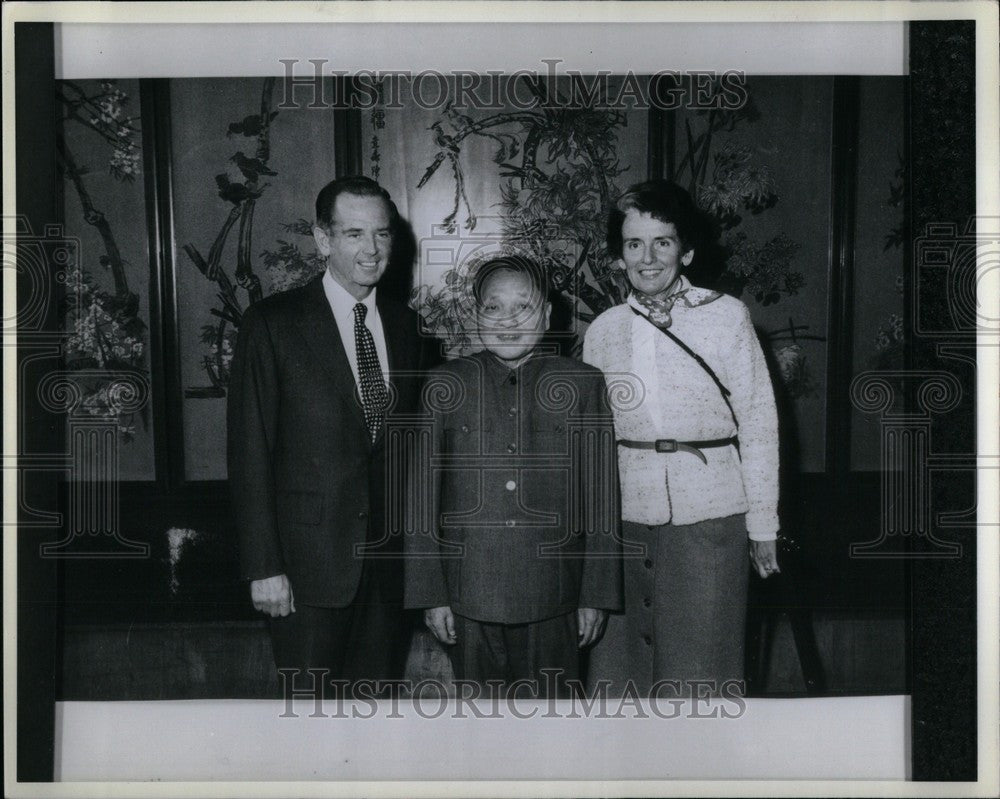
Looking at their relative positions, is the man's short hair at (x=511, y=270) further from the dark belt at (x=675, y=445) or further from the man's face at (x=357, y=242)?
the dark belt at (x=675, y=445)

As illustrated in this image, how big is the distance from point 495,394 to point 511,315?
0.14 meters

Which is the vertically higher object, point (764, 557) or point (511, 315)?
point (511, 315)

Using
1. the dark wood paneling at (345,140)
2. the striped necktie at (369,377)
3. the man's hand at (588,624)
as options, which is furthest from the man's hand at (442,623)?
the dark wood paneling at (345,140)

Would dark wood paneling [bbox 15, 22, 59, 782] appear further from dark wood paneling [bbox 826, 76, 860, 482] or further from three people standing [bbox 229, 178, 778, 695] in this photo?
dark wood paneling [bbox 826, 76, 860, 482]

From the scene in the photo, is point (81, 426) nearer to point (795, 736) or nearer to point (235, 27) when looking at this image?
point (235, 27)

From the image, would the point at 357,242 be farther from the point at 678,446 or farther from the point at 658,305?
the point at 678,446

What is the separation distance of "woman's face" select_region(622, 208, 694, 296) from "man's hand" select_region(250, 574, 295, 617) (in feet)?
2.77

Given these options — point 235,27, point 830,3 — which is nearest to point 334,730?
point 235,27

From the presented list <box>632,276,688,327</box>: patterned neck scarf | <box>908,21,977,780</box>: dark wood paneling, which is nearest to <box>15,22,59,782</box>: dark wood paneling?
<box>632,276,688,327</box>: patterned neck scarf

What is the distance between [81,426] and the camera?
1.70 meters

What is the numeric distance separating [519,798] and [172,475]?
0.86 meters

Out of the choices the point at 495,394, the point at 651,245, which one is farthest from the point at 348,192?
the point at 651,245

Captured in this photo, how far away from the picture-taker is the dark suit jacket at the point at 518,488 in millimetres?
1655

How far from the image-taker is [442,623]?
1661 mm
